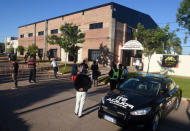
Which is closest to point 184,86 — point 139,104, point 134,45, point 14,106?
point 134,45

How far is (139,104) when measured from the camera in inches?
148

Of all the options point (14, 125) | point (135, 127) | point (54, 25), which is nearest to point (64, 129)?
point (14, 125)

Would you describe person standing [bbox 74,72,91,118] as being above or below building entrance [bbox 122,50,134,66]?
below

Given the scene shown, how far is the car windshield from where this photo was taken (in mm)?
4510

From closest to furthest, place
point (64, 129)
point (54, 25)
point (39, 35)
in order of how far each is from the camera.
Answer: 1. point (64, 129)
2. point (54, 25)
3. point (39, 35)

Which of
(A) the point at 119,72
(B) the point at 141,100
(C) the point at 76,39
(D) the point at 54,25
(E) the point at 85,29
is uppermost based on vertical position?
(D) the point at 54,25

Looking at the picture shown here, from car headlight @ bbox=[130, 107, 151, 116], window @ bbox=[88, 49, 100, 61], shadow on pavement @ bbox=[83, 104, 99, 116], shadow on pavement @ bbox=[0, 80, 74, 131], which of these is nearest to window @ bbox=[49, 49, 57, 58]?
window @ bbox=[88, 49, 100, 61]

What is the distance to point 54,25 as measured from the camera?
29531 mm

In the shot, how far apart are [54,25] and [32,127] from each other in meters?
28.7

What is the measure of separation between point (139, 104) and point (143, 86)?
1223 millimetres

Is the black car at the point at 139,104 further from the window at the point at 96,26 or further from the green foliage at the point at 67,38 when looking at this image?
the window at the point at 96,26

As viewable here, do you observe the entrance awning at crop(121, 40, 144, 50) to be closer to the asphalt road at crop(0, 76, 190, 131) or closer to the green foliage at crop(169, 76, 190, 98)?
the green foliage at crop(169, 76, 190, 98)

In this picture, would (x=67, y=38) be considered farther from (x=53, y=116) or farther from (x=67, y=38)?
(x=53, y=116)

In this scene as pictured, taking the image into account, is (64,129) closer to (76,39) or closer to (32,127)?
(32,127)
